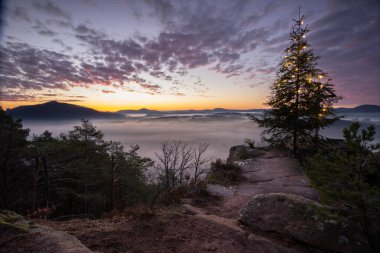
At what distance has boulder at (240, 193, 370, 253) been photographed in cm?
465

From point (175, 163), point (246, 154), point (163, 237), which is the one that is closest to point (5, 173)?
point (175, 163)

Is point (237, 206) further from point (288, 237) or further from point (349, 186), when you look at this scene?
point (349, 186)

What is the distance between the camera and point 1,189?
64.7 ft

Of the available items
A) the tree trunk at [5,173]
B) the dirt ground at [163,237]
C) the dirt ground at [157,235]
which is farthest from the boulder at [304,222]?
the tree trunk at [5,173]

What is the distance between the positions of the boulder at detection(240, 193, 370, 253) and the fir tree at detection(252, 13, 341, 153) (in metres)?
11.1

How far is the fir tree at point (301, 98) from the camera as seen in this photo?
1521 centimetres

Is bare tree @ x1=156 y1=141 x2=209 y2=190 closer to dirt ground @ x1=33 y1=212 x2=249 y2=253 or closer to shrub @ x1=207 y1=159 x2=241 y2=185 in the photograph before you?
shrub @ x1=207 y1=159 x2=241 y2=185

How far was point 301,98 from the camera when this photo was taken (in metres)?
15.8

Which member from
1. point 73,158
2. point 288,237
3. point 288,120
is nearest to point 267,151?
point 288,120

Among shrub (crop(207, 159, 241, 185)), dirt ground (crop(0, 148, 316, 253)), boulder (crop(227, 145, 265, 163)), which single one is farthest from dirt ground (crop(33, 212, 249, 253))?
boulder (crop(227, 145, 265, 163))

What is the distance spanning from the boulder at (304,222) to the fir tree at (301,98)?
1113 cm

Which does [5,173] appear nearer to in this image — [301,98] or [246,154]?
[246,154]

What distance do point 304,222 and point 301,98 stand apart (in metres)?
12.8

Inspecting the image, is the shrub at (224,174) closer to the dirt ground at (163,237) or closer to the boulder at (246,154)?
the boulder at (246,154)
